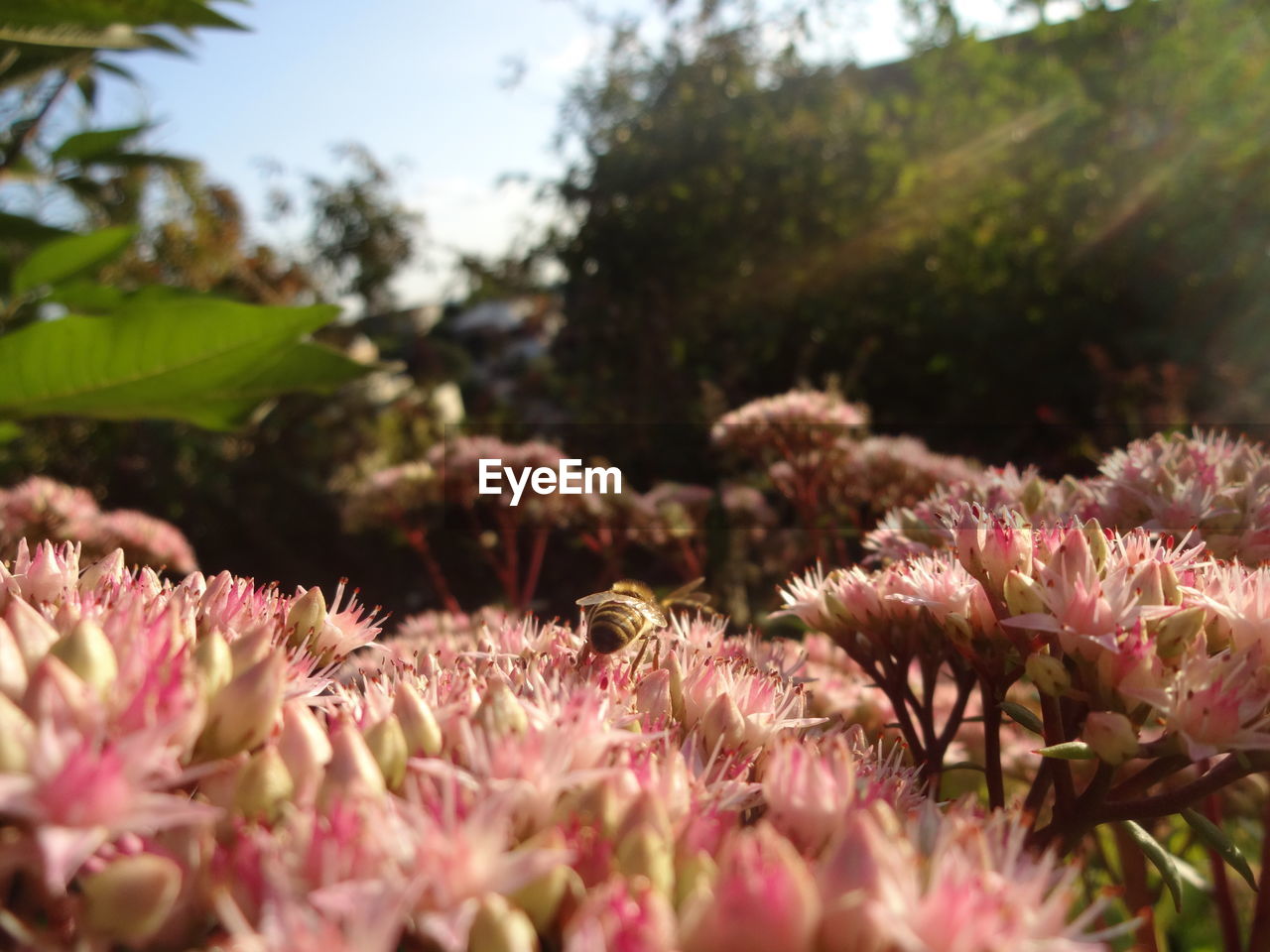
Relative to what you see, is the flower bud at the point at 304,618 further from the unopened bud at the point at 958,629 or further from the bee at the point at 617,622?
the unopened bud at the point at 958,629

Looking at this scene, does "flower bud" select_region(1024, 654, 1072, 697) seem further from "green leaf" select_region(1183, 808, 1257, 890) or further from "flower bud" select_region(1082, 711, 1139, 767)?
"green leaf" select_region(1183, 808, 1257, 890)

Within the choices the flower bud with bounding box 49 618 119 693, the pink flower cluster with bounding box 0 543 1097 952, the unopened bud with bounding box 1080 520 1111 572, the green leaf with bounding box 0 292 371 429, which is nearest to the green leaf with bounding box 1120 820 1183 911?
the unopened bud with bounding box 1080 520 1111 572

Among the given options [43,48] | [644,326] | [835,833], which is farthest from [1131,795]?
[644,326]

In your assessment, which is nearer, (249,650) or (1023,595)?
(249,650)

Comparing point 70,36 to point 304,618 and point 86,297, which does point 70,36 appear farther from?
point 304,618

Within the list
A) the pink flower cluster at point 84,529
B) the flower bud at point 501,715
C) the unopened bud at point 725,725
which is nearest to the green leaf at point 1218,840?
the unopened bud at point 725,725

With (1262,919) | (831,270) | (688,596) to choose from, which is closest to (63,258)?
(688,596)

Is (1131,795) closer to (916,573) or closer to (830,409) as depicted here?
(916,573)
